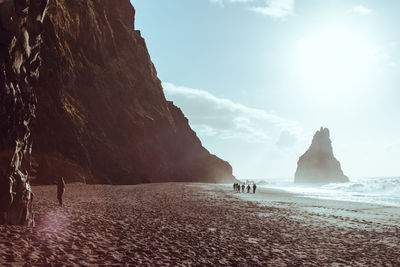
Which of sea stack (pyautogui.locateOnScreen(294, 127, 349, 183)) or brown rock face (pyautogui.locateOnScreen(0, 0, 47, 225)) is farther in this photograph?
sea stack (pyautogui.locateOnScreen(294, 127, 349, 183))

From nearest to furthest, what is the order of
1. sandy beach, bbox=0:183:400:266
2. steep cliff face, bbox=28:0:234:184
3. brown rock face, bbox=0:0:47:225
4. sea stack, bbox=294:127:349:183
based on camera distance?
sandy beach, bbox=0:183:400:266, brown rock face, bbox=0:0:47:225, steep cliff face, bbox=28:0:234:184, sea stack, bbox=294:127:349:183

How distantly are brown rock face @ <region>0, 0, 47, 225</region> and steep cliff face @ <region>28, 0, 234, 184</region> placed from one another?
2763 centimetres

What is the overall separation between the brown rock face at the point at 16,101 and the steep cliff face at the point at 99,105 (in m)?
27.6

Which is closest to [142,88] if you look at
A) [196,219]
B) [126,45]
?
[126,45]

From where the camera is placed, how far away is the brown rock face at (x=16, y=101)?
36.5ft

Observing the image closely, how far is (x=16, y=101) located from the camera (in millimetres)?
12281

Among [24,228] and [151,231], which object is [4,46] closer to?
[24,228]

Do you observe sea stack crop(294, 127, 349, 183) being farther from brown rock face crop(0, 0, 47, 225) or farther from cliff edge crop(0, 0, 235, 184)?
brown rock face crop(0, 0, 47, 225)

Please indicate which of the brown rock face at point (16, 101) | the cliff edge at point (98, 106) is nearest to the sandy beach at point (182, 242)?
the brown rock face at point (16, 101)

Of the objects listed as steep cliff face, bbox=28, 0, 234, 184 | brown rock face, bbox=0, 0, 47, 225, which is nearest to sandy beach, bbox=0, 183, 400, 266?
brown rock face, bbox=0, 0, 47, 225

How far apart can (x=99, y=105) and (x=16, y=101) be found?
164ft

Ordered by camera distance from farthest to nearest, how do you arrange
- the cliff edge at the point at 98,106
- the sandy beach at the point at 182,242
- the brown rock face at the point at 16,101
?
the cliff edge at the point at 98,106
the brown rock face at the point at 16,101
the sandy beach at the point at 182,242

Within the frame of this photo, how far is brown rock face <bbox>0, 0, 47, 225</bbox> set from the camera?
11125 millimetres

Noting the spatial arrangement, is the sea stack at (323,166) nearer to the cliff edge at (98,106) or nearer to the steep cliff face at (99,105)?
the cliff edge at (98,106)
